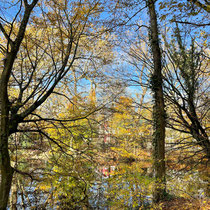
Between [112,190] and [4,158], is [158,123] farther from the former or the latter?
[4,158]

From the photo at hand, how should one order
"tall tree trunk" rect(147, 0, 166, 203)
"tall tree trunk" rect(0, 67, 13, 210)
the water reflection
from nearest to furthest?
"tall tree trunk" rect(0, 67, 13, 210) < "tall tree trunk" rect(147, 0, 166, 203) < the water reflection

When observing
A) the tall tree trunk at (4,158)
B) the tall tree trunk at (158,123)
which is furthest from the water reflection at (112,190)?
the tall tree trunk at (4,158)

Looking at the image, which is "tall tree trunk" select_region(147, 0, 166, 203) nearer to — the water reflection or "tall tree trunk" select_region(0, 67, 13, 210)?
the water reflection

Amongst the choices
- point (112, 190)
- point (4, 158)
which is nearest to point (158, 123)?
point (112, 190)

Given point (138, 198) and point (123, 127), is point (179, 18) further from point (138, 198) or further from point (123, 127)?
point (123, 127)

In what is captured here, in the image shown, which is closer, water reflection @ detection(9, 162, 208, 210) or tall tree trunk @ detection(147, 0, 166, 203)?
tall tree trunk @ detection(147, 0, 166, 203)

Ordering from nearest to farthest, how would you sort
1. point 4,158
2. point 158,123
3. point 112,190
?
point 4,158
point 158,123
point 112,190

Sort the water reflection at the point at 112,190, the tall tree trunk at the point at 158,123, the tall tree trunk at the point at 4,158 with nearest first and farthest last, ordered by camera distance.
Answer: the tall tree trunk at the point at 4,158, the tall tree trunk at the point at 158,123, the water reflection at the point at 112,190

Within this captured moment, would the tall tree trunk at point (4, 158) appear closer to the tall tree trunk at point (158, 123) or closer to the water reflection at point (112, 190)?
the water reflection at point (112, 190)

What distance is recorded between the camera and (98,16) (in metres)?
4.65

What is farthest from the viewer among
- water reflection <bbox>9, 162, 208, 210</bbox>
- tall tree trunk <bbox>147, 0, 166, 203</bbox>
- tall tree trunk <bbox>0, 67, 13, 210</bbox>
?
water reflection <bbox>9, 162, 208, 210</bbox>

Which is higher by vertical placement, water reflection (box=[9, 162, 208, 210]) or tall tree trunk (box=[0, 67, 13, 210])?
tall tree trunk (box=[0, 67, 13, 210])

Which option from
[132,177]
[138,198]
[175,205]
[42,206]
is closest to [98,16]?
[132,177]

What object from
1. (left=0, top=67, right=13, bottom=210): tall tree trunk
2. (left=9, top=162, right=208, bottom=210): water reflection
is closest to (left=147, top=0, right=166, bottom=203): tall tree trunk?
(left=9, top=162, right=208, bottom=210): water reflection
